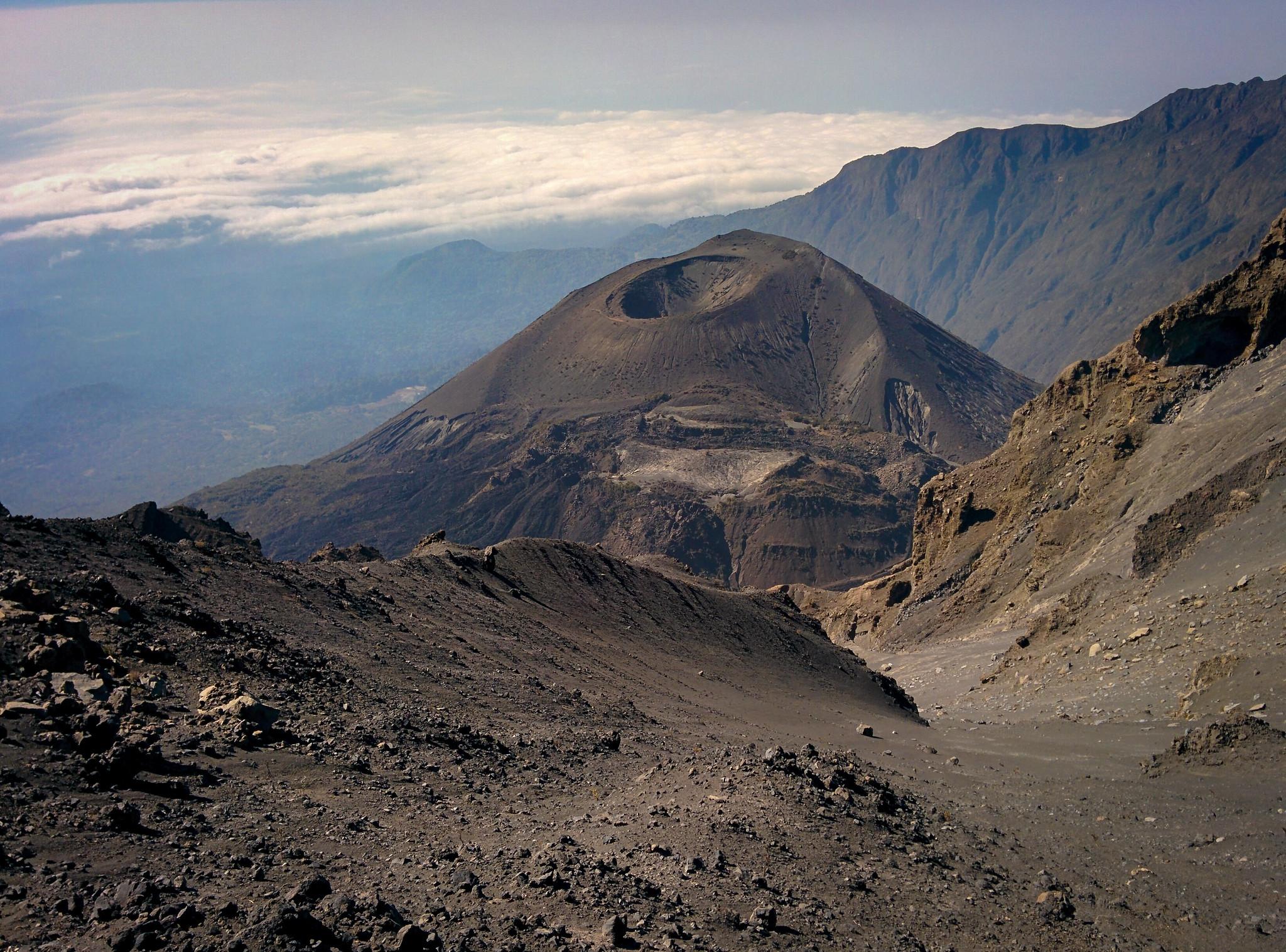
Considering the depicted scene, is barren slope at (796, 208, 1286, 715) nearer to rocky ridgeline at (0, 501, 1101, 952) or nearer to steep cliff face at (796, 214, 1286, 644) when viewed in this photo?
steep cliff face at (796, 214, 1286, 644)

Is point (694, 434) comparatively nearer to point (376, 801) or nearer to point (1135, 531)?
point (1135, 531)

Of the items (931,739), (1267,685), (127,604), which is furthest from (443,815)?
(1267,685)

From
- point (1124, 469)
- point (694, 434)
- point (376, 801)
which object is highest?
point (376, 801)

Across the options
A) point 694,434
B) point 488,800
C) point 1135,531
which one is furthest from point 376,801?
point 694,434

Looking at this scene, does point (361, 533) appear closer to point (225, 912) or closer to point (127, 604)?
point (127, 604)

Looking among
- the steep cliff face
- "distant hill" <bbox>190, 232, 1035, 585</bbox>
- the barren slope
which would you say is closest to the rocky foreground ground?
the barren slope
